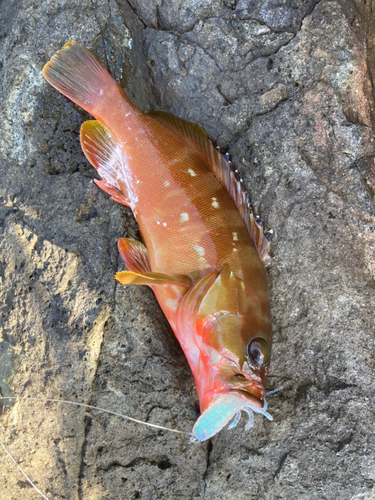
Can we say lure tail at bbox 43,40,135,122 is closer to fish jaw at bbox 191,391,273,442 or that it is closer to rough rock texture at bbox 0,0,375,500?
rough rock texture at bbox 0,0,375,500

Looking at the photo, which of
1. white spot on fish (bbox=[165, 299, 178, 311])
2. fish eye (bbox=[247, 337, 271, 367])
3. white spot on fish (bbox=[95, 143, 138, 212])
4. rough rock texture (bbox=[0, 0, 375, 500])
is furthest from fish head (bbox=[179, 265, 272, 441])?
white spot on fish (bbox=[95, 143, 138, 212])

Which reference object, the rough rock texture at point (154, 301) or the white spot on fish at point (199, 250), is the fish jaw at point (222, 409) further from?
the white spot on fish at point (199, 250)

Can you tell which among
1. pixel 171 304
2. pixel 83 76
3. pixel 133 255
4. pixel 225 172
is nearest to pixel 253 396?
pixel 171 304

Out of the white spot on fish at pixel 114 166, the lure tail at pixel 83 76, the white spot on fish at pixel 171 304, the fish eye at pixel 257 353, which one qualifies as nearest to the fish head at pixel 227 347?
the fish eye at pixel 257 353

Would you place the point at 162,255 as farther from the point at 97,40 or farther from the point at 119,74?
the point at 97,40

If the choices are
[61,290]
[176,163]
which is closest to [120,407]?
[61,290]

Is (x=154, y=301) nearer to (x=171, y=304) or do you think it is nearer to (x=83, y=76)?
(x=171, y=304)
